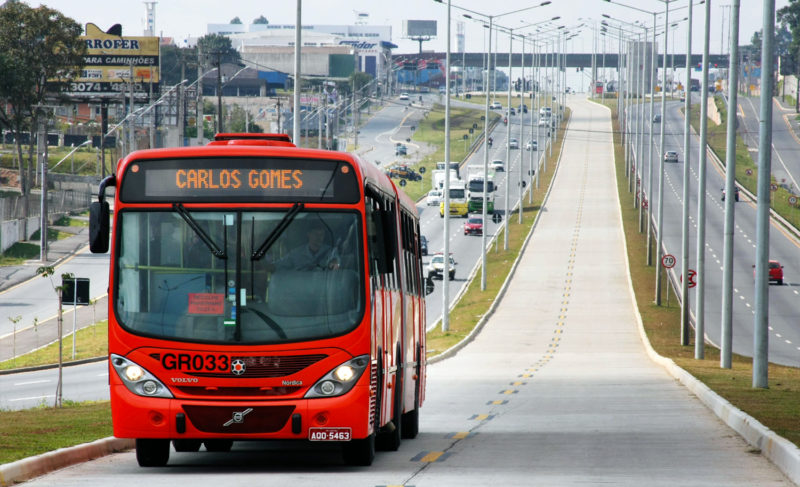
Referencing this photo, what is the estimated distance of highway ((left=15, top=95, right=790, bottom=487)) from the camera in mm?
12172

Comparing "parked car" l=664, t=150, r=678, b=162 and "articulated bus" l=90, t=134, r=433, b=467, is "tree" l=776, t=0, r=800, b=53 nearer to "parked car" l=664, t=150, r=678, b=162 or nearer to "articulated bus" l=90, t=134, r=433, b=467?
"parked car" l=664, t=150, r=678, b=162

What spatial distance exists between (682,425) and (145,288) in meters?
9.34

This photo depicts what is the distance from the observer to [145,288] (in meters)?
12.3

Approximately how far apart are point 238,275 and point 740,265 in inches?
2606

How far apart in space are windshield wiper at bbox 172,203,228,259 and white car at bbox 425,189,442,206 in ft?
308

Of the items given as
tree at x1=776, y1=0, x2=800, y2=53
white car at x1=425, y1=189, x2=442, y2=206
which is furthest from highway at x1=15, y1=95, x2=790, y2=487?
tree at x1=776, y1=0, x2=800, y2=53

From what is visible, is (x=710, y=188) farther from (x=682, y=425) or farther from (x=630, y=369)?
(x=682, y=425)

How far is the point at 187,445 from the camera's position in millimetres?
14555

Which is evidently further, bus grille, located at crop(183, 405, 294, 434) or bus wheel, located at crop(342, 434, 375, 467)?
bus wheel, located at crop(342, 434, 375, 467)

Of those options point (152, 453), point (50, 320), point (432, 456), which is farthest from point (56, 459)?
point (50, 320)

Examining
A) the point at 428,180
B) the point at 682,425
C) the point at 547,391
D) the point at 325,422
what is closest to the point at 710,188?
the point at 428,180

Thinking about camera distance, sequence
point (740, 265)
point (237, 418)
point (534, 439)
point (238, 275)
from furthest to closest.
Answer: point (740, 265)
point (534, 439)
point (238, 275)
point (237, 418)

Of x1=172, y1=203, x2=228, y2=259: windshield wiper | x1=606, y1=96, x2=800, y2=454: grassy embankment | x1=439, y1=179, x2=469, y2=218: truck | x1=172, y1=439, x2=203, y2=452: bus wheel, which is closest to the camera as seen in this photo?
x1=172, y1=203, x2=228, y2=259: windshield wiper

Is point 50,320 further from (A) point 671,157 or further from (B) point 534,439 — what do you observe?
(A) point 671,157
